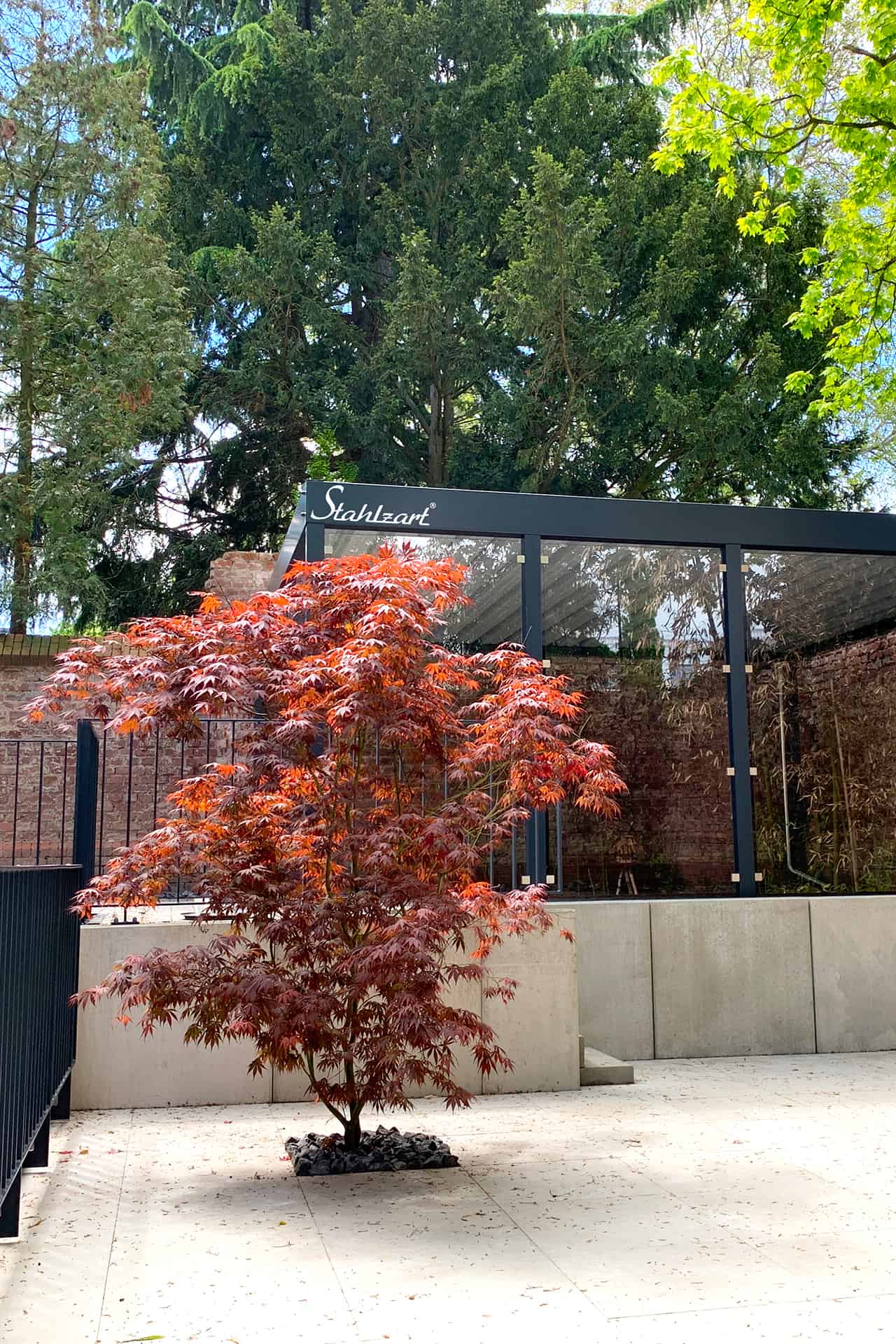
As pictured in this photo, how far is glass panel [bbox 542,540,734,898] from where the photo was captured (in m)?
7.61

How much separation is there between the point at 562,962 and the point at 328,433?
10810mm

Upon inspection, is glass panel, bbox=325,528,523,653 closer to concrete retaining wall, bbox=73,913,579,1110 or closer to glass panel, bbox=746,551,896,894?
glass panel, bbox=746,551,896,894

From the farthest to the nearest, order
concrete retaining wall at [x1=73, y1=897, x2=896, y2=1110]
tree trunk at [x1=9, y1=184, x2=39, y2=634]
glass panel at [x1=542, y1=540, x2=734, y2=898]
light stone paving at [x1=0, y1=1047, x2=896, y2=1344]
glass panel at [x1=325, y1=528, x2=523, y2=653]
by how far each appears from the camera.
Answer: tree trunk at [x1=9, y1=184, x2=39, y2=634], glass panel at [x1=542, y1=540, x2=734, y2=898], glass panel at [x1=325, y1=528, x2=523, y2=653], concrete retaining wall at [x1=73, y1=897, x2=896, y2=1110], light stone paving at [x1=0, y1=1047, x2=896, y2=1344]

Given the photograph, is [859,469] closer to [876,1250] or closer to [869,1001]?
[869,1001]

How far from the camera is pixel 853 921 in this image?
778cm

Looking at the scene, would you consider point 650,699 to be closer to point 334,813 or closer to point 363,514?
point 363,514

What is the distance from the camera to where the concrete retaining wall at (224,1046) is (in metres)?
5.97

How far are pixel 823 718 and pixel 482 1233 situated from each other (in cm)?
518

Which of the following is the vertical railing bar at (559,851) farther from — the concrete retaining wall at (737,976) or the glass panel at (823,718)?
the glass panel at (823,718)

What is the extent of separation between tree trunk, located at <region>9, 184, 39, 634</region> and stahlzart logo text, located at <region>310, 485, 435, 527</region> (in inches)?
376

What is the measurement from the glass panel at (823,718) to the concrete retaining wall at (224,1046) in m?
2.06

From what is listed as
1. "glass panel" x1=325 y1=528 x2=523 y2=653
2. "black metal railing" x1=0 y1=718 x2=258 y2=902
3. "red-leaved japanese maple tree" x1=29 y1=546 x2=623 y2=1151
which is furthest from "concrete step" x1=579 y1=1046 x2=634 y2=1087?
"black metal railing" x1=0 y1=718 x2=258 y2=902

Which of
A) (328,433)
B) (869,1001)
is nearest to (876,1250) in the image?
(869,1001)

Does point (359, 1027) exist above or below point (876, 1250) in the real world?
above
